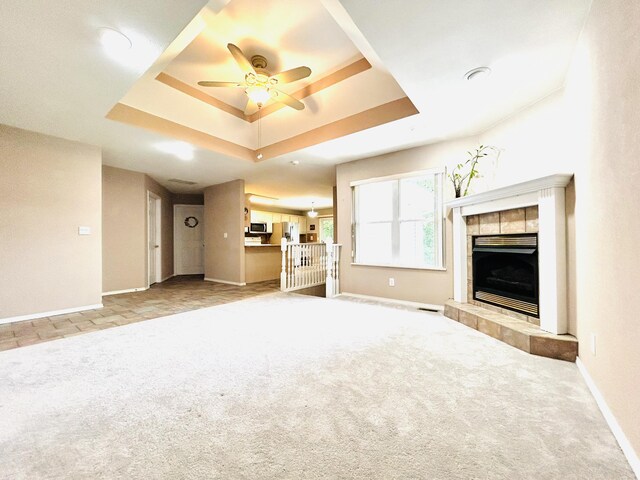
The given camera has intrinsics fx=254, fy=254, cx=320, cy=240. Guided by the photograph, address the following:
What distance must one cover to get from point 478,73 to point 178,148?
4.04 meters

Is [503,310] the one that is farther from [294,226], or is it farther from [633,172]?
[294,226]

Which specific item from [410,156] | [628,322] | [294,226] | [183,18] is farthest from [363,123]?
[294,226]

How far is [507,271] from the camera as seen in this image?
9.61 ft

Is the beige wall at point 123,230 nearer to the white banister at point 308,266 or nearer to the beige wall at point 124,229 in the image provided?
the beige wall at point 124,229

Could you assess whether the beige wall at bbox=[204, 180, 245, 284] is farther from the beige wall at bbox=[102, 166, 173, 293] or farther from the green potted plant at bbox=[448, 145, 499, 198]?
the green potted plant at bbox=[448, 145, 499, 198]

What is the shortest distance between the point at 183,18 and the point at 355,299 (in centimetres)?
402

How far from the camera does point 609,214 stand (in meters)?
1.43

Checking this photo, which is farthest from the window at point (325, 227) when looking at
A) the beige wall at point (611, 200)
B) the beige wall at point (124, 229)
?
the beige wall at point (611, 200)

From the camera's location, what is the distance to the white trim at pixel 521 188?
2.18 metres

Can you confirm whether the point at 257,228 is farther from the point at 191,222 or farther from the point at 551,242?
the point at 551,242

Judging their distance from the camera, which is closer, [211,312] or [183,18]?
[183,18]

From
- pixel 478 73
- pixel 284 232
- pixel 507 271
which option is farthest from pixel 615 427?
pixel 284 232

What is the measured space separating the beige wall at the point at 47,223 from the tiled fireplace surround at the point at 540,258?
528cm

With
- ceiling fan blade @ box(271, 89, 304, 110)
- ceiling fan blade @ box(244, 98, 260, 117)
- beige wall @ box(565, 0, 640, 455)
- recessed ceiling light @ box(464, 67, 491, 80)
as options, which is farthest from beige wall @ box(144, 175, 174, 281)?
beige wall @ box(565, 0, 640, 455)
